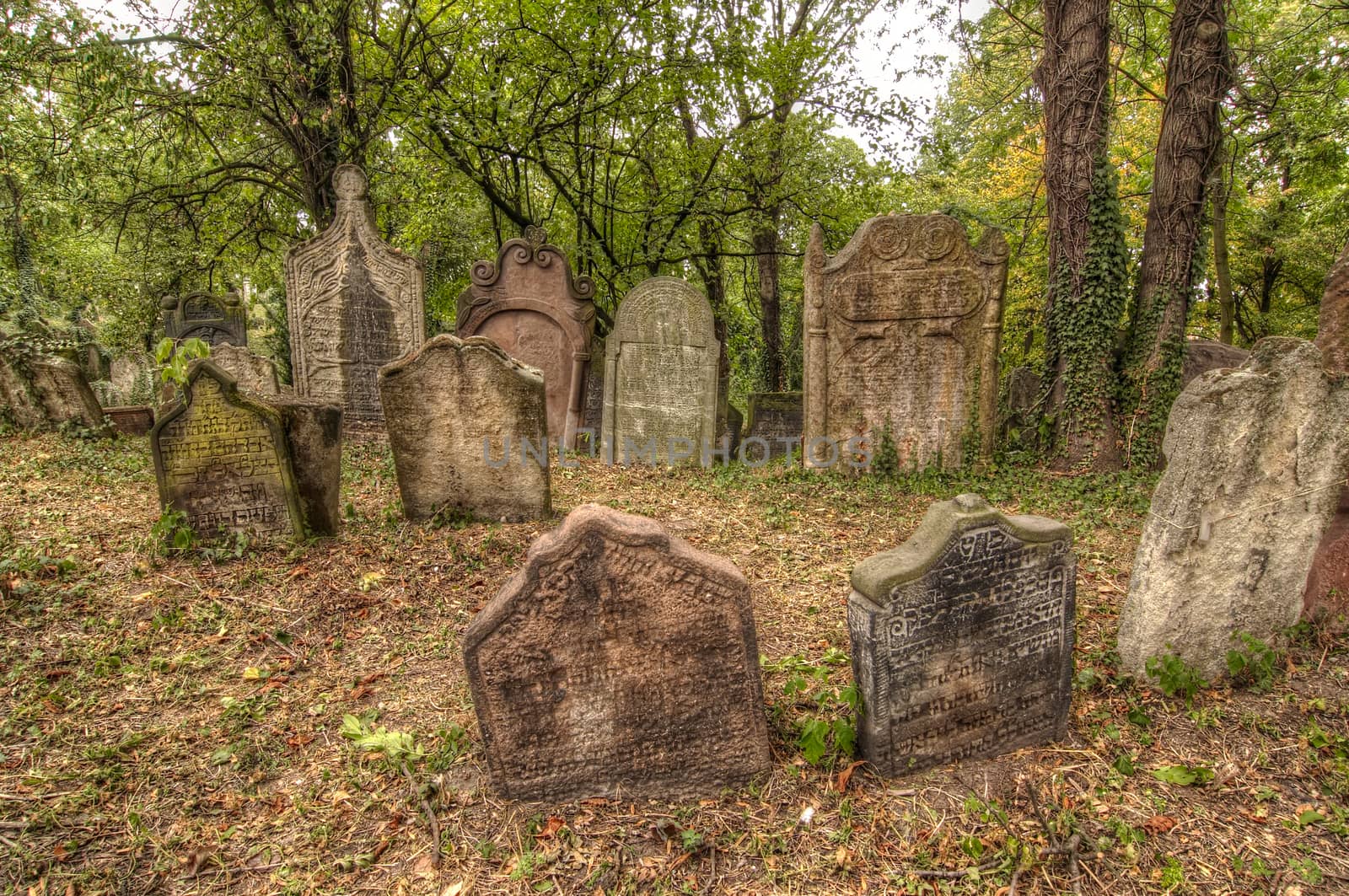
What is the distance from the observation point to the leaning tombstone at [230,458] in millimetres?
4500

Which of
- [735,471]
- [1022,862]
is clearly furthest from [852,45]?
[1022,862]

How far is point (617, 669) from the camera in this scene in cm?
255

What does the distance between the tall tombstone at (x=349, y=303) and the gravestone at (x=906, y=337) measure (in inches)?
193

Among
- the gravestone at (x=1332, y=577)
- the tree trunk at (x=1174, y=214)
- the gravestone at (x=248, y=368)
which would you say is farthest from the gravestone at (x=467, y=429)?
the tree trunk at (x=1174, y=214)

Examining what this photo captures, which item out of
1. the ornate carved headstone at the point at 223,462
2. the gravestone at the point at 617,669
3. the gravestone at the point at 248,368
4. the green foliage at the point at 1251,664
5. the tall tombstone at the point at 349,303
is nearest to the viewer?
the gravestone at the point at 617,669

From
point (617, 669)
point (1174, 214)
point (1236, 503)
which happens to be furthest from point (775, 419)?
point (617, 669)

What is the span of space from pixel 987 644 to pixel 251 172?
466 inches

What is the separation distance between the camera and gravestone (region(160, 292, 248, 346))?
11.4 meters

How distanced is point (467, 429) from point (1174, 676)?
15.4 feet

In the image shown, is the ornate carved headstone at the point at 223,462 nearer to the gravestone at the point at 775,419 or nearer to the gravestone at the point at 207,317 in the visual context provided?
the gravestone at the point at 775,419

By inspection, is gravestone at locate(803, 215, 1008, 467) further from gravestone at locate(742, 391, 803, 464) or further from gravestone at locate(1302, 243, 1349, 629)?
gravestone at locate(1302, 243, 1349, 629)

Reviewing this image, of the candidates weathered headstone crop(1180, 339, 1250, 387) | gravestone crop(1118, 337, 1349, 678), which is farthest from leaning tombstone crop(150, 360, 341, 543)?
weathered headstone crop(1180, 339, 1250, 387)

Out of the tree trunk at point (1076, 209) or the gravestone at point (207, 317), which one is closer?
the tree trunk at point (1076, 209)

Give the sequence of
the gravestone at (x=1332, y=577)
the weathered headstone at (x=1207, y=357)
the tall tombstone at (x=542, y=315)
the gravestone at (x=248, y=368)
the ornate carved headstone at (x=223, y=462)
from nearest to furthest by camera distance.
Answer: the gravestone at (x=1332, y=577), the ornate carved headstone at (x=223, y=462), the gravestone at (x=248, y=368), the weathered headstone at (x=1207, y=357), the tall tombstone at (x=542, y=315)
